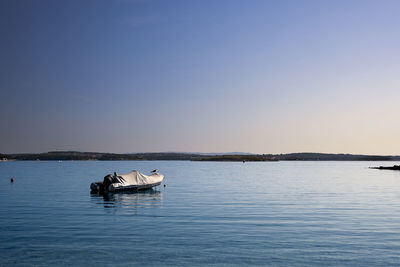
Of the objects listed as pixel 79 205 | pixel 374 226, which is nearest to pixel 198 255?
pixel 374 226

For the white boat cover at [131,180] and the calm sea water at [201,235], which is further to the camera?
the white boat cover at [131,180]

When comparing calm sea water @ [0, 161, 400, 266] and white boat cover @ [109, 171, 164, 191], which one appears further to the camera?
white boat cover @ [109, 171, 164, 191]

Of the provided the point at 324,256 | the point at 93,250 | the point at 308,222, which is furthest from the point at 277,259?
the point at 308,222

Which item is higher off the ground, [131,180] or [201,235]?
[131,180]

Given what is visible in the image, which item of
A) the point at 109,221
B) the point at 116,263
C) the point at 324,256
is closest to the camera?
the point at 116,263

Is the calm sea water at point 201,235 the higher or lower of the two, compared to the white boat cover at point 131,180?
lower

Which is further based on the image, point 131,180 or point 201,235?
point 131,180

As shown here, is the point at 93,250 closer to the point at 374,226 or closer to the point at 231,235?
the point at 231,235

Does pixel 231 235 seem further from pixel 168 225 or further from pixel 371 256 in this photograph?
pixel 371 256

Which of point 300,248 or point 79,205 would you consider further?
point 79,205

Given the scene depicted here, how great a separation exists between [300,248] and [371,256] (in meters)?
3.44

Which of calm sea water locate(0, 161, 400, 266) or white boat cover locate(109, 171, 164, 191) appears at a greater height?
white boat cover locate(109, 171, 164, 191)

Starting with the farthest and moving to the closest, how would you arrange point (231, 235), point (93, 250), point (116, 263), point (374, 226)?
point (374, 226) < point (231, 235) < point (93, 250) < point (116, 263)

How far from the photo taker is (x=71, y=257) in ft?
57.5
